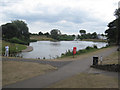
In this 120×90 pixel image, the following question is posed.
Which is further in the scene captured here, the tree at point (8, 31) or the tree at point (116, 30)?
the tree at point (8, 31)

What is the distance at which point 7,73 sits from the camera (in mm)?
8680

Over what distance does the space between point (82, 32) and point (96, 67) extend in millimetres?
169850

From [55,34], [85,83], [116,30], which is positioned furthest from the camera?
[55,34]

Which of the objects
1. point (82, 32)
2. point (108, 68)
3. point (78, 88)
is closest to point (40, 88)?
point (78, 88)

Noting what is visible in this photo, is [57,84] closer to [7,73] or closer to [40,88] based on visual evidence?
[40,88]

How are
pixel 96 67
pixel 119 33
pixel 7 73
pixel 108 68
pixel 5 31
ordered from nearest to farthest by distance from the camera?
pixel 7 73, pixel 108 68, pixel 96 67, pixel 119 33, pixel 5 31

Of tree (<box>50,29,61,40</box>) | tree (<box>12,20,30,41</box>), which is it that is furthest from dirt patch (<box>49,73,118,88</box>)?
tree (<box>50,29,61,40</box>)

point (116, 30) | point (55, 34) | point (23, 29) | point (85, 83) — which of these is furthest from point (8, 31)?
point (55, 34)

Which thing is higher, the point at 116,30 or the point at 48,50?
the point at 116,30

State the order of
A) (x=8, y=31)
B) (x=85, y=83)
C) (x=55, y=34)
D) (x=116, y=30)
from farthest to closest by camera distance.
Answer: (x=55, y=34) < (x=8, y=31) < (x=116, y=30) < (x=85, y=83)

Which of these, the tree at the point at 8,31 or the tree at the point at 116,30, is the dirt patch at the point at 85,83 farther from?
the tree at the point at 8,31

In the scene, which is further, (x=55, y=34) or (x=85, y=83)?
(x=55, y=34)

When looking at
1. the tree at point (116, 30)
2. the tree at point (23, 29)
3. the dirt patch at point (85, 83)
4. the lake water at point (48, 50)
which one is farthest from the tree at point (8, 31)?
the dirt patch at point (85, 83)

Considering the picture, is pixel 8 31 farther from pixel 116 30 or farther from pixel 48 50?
pixel 116 30
